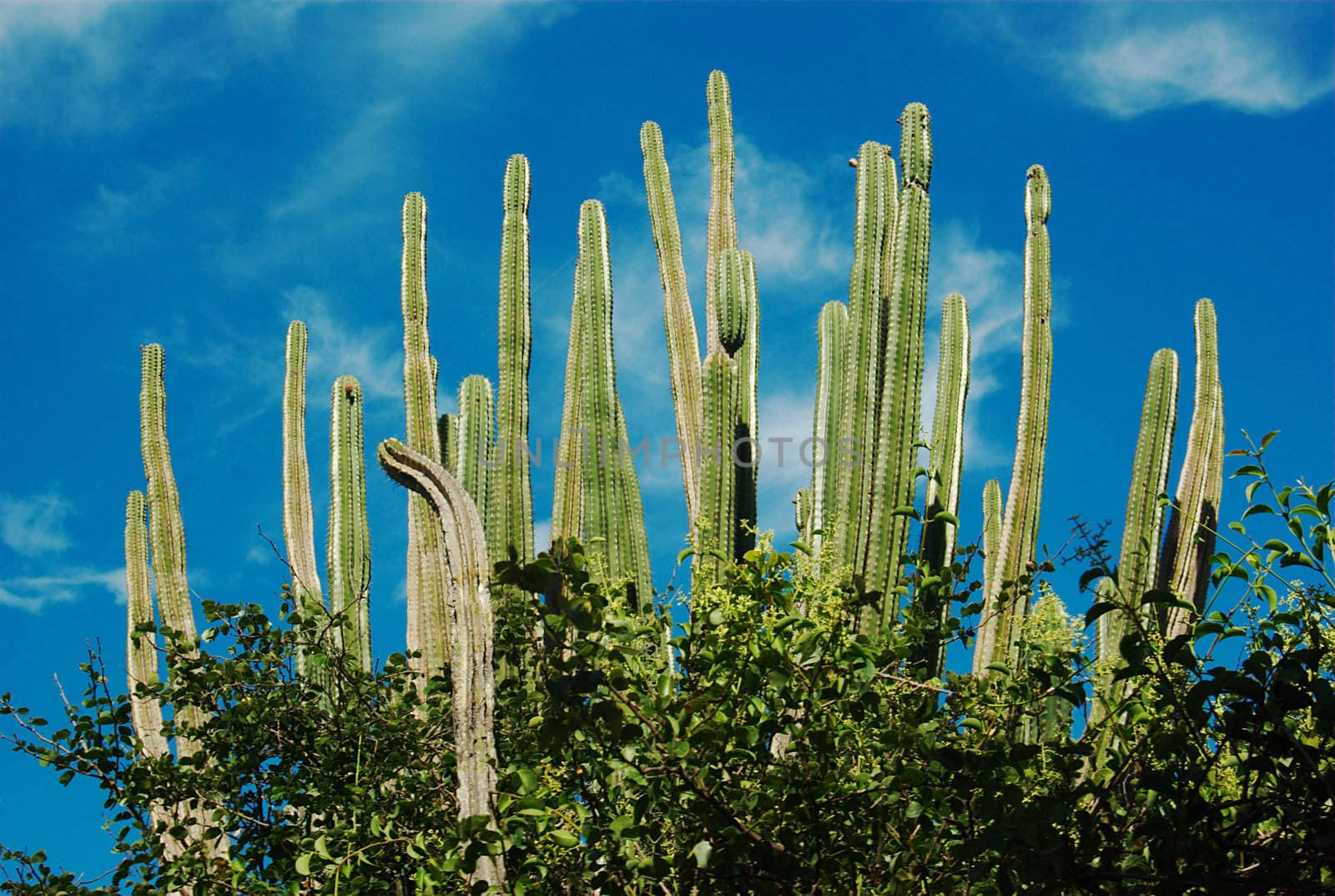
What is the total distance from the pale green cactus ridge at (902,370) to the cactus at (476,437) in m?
2.22

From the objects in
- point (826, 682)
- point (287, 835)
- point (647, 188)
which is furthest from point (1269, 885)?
point (647, 188)

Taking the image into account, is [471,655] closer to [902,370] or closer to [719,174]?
[902,370]

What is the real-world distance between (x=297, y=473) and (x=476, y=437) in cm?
205

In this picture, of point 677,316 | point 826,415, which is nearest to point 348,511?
point 677,316

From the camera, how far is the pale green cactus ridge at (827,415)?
6070mm

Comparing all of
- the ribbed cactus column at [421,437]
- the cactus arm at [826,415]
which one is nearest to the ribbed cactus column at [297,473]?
the ribbed cactus column at [421,437]

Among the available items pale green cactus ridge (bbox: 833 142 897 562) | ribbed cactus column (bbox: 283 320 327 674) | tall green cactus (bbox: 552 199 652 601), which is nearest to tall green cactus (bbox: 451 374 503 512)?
tall green cactus (bbox: 552 199 652 601)

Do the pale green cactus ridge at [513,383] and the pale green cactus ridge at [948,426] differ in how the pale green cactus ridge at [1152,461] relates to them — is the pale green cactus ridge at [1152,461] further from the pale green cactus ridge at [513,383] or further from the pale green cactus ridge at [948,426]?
the pale green cactus ridge at [513,383]

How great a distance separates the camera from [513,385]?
7090 millimetres

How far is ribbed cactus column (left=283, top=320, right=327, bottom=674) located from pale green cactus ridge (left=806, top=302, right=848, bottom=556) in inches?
131

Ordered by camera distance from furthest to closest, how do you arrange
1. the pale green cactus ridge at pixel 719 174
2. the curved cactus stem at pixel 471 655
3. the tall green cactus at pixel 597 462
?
the pale green cactus ridge at pixel 719 174 < the tall green cactus at pixel 597 462 < the curved cactus stem at pixel 471 655

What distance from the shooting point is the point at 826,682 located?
285 cm

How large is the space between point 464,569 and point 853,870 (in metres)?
1.16

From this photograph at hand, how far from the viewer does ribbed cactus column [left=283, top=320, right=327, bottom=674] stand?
8.13m
